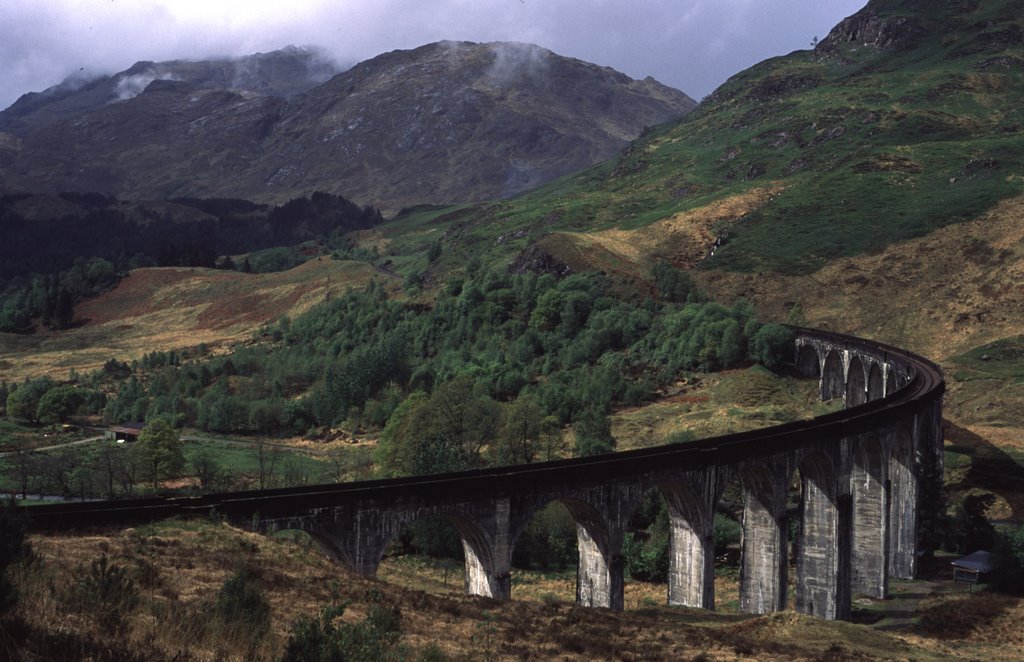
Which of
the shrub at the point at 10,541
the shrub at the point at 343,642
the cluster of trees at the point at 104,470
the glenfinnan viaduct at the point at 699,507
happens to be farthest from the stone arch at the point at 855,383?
the shrub at the point at 10,541

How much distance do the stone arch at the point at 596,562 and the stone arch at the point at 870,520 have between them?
21162 millimetres

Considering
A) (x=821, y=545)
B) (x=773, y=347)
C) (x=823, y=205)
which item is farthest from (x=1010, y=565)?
(x=823, y=205)

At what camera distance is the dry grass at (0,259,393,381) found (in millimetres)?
160750

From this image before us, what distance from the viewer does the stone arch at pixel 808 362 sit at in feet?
341

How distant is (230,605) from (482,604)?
14580 mm

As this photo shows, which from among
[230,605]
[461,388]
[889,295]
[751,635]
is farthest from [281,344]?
[230,605]

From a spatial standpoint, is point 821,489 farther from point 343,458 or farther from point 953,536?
point 343,458

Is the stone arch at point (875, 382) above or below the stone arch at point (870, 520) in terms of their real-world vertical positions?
above

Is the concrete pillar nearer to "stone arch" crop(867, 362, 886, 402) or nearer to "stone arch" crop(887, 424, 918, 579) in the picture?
"stone arch" crop(887, 424, 918, 579)

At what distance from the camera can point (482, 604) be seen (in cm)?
3344

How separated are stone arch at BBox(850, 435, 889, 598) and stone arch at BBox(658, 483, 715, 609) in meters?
15.6

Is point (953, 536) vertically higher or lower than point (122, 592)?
lower

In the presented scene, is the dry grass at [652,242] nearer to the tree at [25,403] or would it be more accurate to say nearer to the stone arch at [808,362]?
the stone arch at [808,362]

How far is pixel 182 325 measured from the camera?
185875 mm
